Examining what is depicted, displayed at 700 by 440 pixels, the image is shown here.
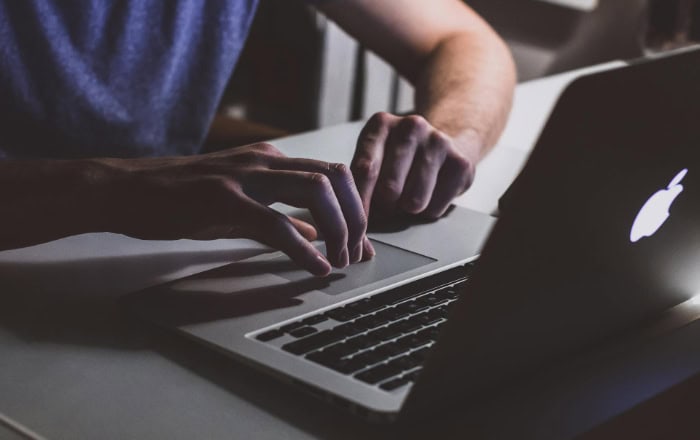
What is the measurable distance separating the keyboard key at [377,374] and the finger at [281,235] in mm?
169

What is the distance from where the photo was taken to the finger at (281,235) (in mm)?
735

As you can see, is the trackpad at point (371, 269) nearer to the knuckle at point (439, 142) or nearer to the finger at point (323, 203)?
the finger at point (323, 203)

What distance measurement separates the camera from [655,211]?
0.63 metres

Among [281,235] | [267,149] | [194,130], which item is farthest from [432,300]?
[194,130]

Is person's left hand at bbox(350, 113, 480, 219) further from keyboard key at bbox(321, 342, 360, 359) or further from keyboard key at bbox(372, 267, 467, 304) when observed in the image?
keyboard key at bbox(321, 342, 360, 359)

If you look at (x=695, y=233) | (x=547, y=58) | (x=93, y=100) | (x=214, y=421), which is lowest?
(x=214, y=421)

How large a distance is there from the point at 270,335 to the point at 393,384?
0.11 meters

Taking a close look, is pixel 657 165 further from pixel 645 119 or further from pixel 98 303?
pixel 98 303

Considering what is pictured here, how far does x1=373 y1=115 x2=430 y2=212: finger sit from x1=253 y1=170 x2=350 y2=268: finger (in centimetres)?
14

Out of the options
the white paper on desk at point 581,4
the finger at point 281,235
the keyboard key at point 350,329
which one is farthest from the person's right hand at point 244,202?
the white paper on desk at point 581,4

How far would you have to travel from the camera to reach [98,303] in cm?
72

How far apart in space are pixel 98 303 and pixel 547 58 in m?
2.10

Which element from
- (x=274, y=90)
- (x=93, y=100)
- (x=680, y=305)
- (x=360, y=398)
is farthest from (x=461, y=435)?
(x=274, y=90)

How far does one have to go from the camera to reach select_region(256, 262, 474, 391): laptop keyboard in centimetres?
58
